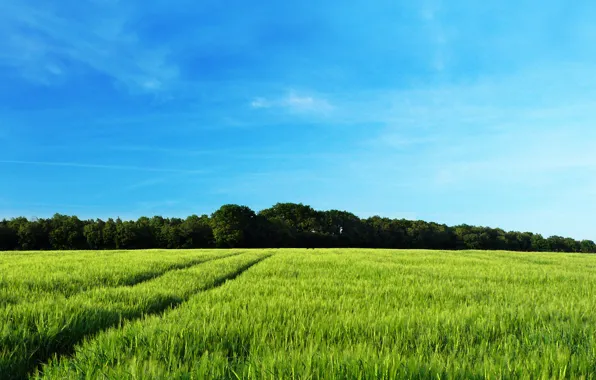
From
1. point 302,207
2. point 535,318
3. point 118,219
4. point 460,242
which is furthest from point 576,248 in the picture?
point 535,318

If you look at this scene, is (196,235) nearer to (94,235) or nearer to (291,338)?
(94,235)

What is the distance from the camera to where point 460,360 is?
9.71 ft

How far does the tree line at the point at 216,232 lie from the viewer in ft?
257

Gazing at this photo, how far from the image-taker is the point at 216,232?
77188 millimetres

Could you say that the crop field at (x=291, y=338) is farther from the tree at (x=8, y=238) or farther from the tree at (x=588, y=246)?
the tree at (x=588, y=246)

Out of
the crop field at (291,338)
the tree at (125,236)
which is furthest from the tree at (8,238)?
the crop field at (291,338)

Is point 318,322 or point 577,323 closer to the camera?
point 318,322

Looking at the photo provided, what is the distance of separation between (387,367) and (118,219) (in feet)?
315

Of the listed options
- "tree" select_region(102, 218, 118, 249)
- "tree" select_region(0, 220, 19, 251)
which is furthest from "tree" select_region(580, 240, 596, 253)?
"tree" select_region(0, 220, 19, 251)

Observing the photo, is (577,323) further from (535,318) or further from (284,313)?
(284,313)

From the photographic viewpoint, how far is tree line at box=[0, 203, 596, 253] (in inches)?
3078

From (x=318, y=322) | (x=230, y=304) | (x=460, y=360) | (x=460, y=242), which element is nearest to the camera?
(x=460, y=360)

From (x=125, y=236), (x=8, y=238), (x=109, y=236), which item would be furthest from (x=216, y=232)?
(x=8, y=238)

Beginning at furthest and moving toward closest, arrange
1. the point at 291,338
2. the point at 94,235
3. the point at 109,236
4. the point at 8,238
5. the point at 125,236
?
1. the point at 109,236
2. the point at 94,235
3. the point at 125,236
4. the point at 8,238
5. the point at 291,338
